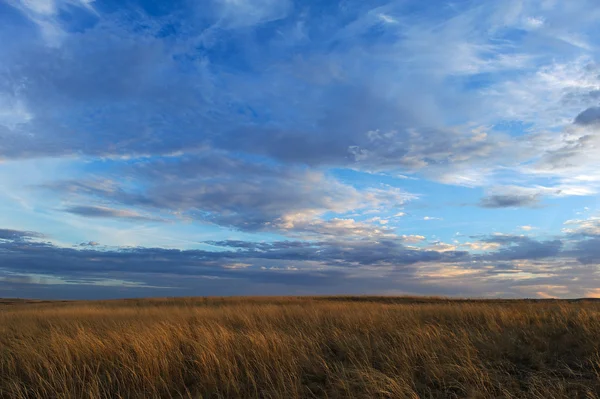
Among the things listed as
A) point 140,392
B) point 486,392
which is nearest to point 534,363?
point 486,392

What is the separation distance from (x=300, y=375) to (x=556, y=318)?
7741 millimetres

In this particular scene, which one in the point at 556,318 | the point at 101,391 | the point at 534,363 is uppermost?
the point at 556,318

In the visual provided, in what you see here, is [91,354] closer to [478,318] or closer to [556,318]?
[478,318]

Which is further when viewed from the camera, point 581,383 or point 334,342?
point 334,342

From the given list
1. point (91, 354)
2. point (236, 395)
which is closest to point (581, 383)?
point (236, 395)

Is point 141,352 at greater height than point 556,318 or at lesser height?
lesser

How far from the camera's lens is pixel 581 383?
6707mm

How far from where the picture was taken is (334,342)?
964 centimetres

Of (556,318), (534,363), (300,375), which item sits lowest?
(300,375)

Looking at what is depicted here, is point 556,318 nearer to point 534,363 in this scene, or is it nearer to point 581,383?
point 534,363

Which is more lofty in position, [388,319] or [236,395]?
[388,319]

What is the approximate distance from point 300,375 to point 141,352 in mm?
3490

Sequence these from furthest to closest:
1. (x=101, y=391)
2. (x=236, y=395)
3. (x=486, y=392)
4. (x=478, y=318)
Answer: (x=478, y=318)
(x=101, y=391)
(x=236, y=395)
(x=486, y=392)

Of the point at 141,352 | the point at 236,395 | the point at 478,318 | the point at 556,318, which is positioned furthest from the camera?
the point at 478,318
